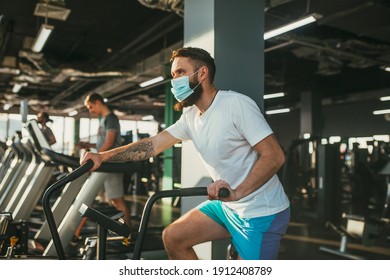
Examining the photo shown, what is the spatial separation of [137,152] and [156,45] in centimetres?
621

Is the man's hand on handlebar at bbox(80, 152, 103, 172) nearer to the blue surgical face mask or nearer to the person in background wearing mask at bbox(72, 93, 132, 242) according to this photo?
the blue surgical face mask

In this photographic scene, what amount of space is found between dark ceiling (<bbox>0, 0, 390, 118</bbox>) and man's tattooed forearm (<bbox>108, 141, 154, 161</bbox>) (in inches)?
46.4

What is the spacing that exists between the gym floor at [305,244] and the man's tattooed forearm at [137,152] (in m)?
1.03

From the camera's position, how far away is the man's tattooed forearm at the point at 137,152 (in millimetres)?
1834

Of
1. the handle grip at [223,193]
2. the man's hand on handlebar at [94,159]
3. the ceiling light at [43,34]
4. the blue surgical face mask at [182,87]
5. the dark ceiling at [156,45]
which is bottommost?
the handle grip at [223,193]

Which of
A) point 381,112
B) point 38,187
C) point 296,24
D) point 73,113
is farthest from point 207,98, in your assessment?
point 73,113

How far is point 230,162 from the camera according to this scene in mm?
1639

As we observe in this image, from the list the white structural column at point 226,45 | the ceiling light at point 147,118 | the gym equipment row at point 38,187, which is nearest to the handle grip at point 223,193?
the gym equipment row at point 38,187

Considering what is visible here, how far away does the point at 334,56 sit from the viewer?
627 centimetres

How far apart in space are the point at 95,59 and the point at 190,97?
7.74 meters

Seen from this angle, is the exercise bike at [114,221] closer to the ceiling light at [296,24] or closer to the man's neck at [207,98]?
the man's neck at [207,98]

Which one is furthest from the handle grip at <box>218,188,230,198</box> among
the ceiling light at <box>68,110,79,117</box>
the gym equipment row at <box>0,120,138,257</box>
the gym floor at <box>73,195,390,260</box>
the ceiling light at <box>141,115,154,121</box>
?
the ceiling light at <box>141,115,154,121</box>

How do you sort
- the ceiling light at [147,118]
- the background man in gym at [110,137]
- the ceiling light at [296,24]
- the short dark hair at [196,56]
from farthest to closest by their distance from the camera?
the ceiling light at [147,118] < the ceiling light at [296,24] < the background man in gym at [110,137] < the short dark hair at [196,56]
